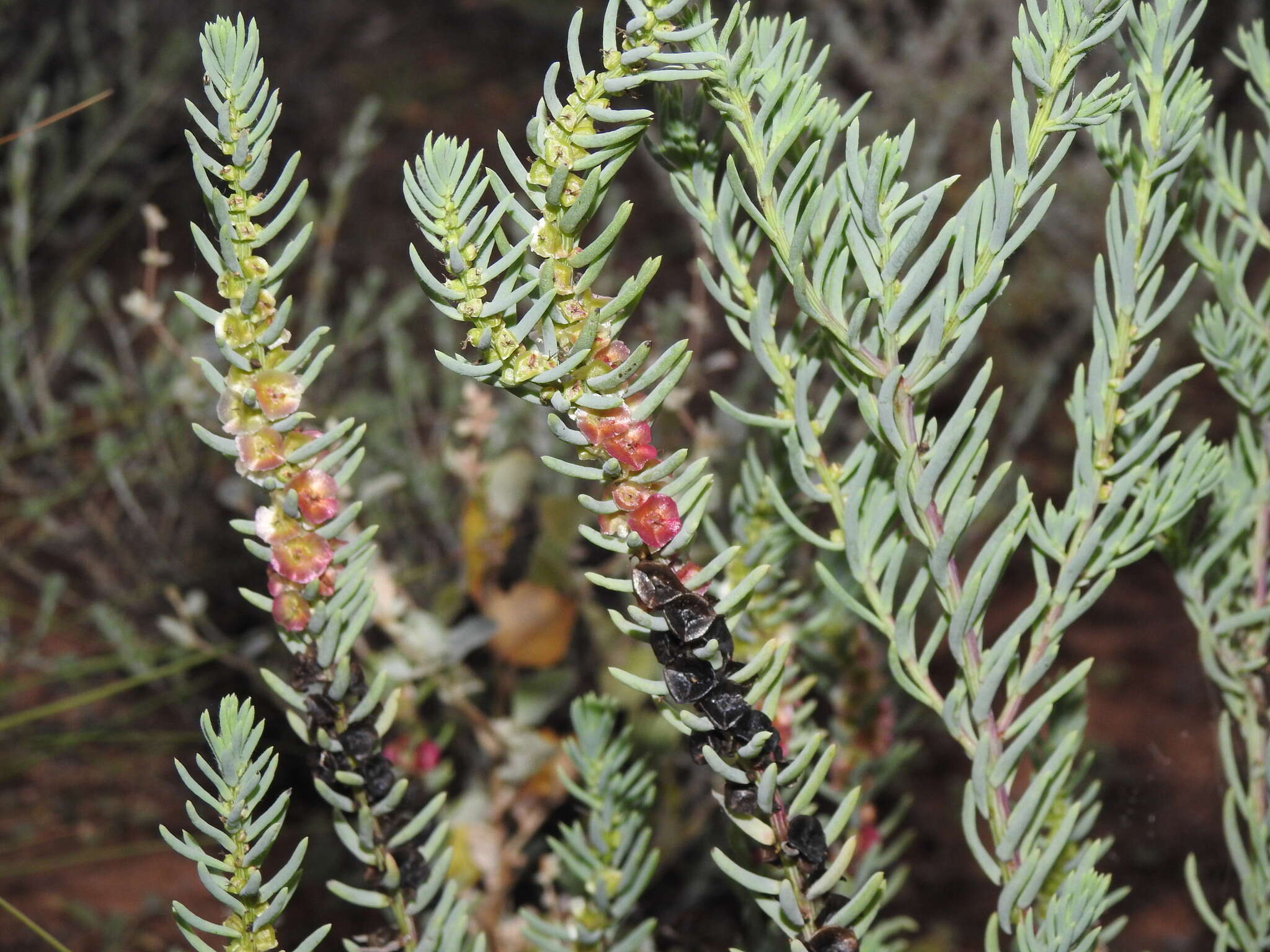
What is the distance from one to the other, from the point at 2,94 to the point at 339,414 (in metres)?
0.87

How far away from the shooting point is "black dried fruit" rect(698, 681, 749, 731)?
316 mm

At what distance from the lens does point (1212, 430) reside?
6.04 ft

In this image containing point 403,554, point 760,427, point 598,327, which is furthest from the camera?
point 403,554

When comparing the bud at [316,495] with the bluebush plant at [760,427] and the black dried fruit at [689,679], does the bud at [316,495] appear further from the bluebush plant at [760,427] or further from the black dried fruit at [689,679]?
the black dried fruit at [689,679]

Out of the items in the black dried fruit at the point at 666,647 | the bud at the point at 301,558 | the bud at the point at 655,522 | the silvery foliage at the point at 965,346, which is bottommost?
→ the bud at the point at 301,558

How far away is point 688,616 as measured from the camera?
0.31 meters

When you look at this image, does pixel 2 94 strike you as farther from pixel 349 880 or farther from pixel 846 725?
pixel 846 725

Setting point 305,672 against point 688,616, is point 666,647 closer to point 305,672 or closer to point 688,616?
point 688,616

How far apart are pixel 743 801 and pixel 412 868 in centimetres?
12

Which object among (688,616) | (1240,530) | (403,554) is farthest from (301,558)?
(403,554)

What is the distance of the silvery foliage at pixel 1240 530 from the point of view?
0.45 metres

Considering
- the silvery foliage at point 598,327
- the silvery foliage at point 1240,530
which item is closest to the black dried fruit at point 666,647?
the silvery foliage at point 598,327

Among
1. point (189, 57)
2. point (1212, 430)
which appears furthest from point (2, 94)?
point (1212, 430)

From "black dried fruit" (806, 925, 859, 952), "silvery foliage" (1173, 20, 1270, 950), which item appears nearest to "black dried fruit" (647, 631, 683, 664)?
"black dried fruit" (806, 925, 859, 952)
